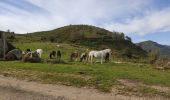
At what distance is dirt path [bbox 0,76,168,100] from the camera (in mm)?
20016

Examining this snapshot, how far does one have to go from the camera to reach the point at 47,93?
21.2m

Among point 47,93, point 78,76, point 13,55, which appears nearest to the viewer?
point 47,93

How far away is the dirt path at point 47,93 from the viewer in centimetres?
2002

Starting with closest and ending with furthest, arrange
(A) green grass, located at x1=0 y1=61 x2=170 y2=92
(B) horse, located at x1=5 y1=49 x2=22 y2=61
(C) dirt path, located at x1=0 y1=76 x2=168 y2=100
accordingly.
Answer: (C) dirt path, located at x1=0 y1=76 x2=168 y2=100, (A) green grass, located at x1=0 y1=61 x2=170 y2=92, (B) horse, located at x1=5 y1=49 x2=22 y2=61

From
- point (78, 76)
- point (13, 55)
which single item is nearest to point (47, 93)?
point (78, 76)

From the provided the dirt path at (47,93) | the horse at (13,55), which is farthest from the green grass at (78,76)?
the horse at (13,55)

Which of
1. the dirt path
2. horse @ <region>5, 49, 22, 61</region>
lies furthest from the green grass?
horse @ <region>5, 49, 22, 61</region>

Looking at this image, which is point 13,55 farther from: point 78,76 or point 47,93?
point 47,93

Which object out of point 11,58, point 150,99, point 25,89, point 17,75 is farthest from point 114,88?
point 11,58

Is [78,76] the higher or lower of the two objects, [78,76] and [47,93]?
the higher

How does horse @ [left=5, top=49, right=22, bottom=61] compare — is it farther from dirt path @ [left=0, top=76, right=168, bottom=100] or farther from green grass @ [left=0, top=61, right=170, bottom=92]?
dirt path @ [left=0, top=76, right=168, bottom=100]

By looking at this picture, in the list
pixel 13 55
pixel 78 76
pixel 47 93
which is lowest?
pixel 47 93

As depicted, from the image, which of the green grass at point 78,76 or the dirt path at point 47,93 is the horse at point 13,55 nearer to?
the green grass at point 78,76

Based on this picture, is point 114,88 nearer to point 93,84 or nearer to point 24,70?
point 93,84
